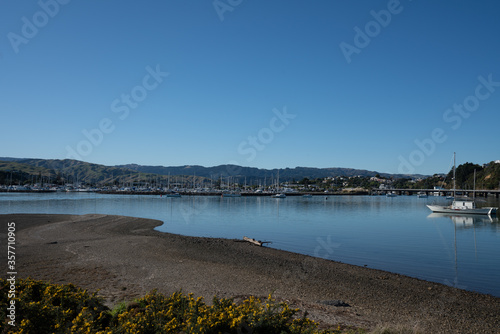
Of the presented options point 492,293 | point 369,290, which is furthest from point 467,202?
point 369,290

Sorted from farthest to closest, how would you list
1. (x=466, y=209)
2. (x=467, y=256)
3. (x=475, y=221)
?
1. (x=466, y=209)
2. (x=475, y=221)
3. (x=467, y=256)

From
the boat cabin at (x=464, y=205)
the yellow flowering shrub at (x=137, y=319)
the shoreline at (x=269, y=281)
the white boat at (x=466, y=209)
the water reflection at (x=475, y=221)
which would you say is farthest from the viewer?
the boat cabin at (x=464, y=205)

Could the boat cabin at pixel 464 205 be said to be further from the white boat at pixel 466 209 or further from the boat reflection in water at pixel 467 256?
the boat reflection in water at pixel 467 256

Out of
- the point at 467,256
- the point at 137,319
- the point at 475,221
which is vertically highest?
the point at 137,319

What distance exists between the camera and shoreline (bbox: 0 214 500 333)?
11.4 m

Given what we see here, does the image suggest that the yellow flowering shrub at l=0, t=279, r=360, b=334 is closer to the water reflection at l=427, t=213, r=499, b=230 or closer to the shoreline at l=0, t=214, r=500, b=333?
the shoreline at l=0, t=214, r=500, b=333

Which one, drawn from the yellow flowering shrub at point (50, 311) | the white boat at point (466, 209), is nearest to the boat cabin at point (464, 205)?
the white boat at point (466, 209)

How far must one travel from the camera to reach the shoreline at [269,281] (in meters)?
11.4

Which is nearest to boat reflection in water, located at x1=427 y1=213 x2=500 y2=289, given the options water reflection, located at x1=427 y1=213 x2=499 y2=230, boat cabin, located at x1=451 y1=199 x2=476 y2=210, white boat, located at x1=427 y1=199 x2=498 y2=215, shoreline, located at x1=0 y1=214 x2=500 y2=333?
shoreline, located at x1=0 y1=214 x2=500 y2=333

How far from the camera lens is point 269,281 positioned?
Answer: 50.4 ft

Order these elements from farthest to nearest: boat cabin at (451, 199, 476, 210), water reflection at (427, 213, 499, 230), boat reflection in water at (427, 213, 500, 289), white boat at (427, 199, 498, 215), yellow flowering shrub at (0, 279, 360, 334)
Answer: boat cabin at (451, 199, 476, 210) < white boat at (427, 199, 498, 215) < water reflection at (427, 213, 499, 230) < boat reflection in water at (427, 213, 500, 289) < yellow flowering shrub at (0, 279, 360, 334)

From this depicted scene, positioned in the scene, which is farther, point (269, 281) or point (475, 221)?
point (475, 221)

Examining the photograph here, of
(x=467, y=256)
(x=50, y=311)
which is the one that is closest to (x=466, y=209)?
(x=467, y=256)

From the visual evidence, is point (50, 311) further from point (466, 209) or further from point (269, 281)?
point (466, 209)
